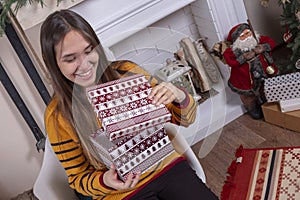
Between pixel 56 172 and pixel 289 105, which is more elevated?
pixel 56 172

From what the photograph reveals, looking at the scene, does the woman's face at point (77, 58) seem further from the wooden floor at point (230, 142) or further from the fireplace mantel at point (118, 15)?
the wooden floor at point (230, 142)

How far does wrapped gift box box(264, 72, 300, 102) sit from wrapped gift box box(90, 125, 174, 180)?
32.0 inches

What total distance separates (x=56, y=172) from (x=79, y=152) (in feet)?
0.41

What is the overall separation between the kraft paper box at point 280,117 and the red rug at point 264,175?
0.39 ft

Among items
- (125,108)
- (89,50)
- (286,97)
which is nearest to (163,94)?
(125,108)

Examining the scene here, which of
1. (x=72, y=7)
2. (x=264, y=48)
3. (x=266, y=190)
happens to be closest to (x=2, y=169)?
(x=72, y=7)

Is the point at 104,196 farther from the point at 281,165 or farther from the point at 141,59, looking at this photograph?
the point at 141,59

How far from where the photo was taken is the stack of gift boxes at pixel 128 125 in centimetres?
91

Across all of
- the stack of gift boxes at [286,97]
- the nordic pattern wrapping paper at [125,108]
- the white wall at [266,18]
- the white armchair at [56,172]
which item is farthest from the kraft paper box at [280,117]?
the nordic pattern wrapping paper at [125,108]

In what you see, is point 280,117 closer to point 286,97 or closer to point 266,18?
point 286,97

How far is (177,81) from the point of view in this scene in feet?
5.92

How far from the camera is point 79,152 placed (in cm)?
115

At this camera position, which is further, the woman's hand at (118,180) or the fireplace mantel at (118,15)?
the fireplace mantel at (118,15)

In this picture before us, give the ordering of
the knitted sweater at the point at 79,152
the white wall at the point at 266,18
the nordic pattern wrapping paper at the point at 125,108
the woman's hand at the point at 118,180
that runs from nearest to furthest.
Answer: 1. the nordic pattern wrapping paper at the point at 125,108
2. the woman's hand at the point at 118,180
3. the knitted sweater at the point at 79,152
4. the white wall at the point at 266,18
